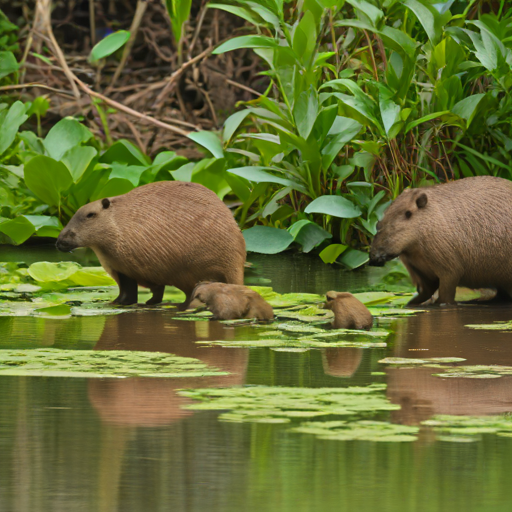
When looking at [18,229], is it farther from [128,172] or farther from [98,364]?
[98,364]

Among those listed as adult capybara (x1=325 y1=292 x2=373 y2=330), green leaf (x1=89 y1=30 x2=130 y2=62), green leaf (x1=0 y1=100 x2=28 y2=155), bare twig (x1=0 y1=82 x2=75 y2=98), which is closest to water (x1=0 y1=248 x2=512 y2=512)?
adult capybara (x1=325 y1=292 x2=373 y2=330)

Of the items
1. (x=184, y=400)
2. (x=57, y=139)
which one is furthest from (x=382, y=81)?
(x=184, y=400)

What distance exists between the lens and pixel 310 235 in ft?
23.2

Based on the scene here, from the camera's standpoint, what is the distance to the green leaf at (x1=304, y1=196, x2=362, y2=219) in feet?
21.8

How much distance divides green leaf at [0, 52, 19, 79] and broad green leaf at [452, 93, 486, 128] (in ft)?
17.8

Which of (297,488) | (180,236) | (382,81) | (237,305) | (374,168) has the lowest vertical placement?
(297,488)

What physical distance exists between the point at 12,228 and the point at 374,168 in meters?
2.57

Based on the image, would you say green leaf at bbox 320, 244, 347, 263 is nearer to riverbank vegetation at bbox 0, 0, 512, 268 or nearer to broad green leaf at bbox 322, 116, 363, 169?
riverbank vegetation at bbox 0, 0, 512, 268

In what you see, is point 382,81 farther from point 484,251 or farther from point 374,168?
point 484,251

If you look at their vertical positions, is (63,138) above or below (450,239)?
above

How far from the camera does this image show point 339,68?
7500 mm

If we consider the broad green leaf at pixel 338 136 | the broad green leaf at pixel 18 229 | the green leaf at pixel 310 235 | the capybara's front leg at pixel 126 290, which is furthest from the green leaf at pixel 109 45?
the capybara's front leg at pixel 126 290

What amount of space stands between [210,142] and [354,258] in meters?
1.82

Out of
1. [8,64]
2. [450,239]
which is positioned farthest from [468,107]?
[8,64]
